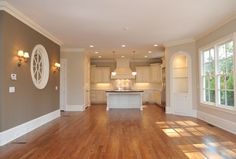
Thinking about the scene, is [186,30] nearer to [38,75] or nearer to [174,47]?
[174,47]

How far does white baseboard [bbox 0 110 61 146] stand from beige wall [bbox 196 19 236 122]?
16.3 ft

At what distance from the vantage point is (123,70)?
41.9 ft

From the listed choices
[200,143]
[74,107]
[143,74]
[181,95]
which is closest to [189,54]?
[181,95]

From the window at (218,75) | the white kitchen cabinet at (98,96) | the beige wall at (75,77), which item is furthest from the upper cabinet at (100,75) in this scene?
the window at (218,75)

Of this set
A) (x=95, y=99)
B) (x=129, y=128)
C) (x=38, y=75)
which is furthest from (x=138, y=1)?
(x=95, y=99)

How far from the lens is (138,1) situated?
13.9 feet

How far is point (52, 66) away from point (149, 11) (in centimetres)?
406

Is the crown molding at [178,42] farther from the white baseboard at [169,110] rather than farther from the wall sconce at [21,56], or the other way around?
the wall sconce at [21,56]

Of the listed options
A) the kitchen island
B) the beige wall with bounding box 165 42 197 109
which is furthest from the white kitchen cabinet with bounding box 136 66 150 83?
the beige wall with bounding box 165 42 197 109

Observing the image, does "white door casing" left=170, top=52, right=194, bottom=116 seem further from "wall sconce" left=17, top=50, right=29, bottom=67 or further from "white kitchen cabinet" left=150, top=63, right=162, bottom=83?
"wall sconce" left=17, top=50, right=29, bottom=67

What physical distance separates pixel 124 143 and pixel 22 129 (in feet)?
8.14

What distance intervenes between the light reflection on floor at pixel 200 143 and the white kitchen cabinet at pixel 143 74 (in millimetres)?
7637

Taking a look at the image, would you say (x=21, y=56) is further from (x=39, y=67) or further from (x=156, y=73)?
(x=156, y=73)

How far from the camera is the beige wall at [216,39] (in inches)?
208
